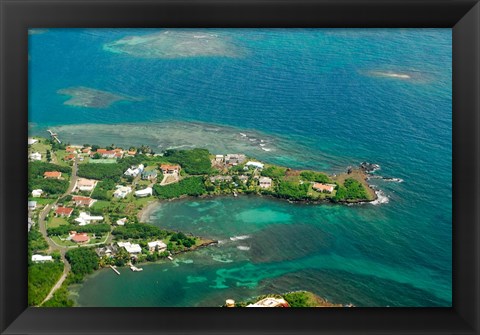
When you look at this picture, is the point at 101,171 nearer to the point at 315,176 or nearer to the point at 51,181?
the point at 51,181

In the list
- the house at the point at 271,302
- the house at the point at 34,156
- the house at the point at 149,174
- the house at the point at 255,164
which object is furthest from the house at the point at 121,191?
the house at the point at 271,302

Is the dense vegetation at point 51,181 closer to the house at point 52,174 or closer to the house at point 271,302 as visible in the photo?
the house at point 52,174

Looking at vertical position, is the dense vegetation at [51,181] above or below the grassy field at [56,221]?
above

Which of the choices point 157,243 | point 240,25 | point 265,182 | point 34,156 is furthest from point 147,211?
point 240,25

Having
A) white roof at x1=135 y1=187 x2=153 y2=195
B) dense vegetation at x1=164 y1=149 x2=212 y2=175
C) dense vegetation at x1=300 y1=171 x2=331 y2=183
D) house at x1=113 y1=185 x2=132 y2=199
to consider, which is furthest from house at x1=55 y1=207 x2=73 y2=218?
dense vegetation at x1=300 y1=171 x2=331 y2=183

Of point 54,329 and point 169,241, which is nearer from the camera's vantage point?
point 54,329

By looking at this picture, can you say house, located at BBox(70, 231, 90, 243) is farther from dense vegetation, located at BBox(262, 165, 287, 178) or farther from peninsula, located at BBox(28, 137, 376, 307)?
dense vegetation, located at BBox(262, 165, 287, 178)

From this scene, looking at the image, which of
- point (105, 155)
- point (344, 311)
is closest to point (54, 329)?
point (344, 311)

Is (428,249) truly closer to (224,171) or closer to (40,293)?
(224,171)
